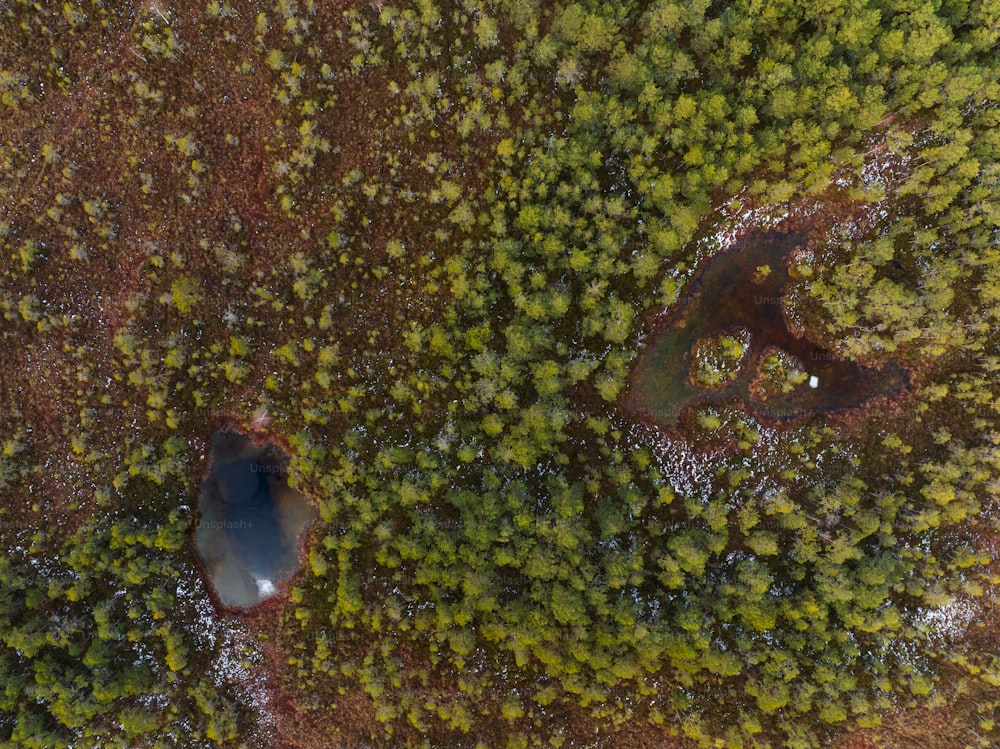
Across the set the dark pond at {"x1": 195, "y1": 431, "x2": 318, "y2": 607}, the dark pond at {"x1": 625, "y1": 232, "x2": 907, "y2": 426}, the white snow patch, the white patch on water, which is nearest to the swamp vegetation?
the white snow patch

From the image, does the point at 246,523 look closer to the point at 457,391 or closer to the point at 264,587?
the point at 264,587

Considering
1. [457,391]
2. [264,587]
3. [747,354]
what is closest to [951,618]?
[747,354]

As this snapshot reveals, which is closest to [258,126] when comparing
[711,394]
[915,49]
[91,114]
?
[91,114]

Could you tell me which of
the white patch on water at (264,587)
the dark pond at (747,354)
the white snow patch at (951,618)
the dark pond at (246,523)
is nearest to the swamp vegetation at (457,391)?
the white snow patch at (951,618)

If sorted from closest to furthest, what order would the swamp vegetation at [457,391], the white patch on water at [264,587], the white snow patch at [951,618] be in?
the swamp vegetation at [457,391], the white snow patch at [951,618], the white patch on water at [264,587]

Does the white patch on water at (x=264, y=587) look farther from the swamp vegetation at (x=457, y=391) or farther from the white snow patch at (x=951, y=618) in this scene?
the white snow patch at (x=951, y=618)

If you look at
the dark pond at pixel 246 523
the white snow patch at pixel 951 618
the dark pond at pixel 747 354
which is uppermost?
the dark pond at pixel 246 523
